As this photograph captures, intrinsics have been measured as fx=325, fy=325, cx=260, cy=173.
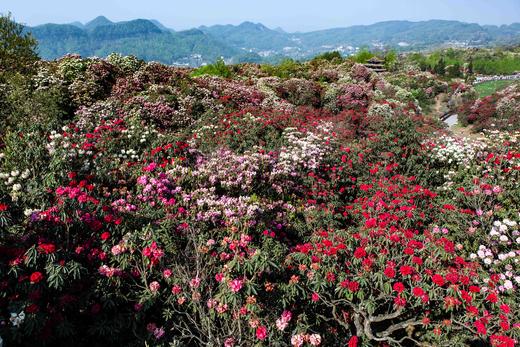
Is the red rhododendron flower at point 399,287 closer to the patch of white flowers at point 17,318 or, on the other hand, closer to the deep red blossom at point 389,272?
the deep red blossom at point 389,272

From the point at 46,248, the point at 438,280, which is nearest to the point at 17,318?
the point at 46,248

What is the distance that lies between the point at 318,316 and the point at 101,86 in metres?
15.0

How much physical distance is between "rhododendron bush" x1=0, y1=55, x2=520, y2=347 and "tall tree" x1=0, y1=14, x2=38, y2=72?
4854 millimetres

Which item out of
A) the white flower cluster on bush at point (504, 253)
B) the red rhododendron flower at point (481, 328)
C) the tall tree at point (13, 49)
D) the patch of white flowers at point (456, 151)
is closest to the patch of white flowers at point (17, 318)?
the red rhododendron flower at point (481, 328)

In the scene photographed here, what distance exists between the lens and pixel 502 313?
4.80m

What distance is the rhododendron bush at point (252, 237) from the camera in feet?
14.1

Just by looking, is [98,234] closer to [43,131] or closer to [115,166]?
[115,166]

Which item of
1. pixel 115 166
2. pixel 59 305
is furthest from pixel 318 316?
pixel 115 166

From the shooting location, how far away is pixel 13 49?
1752 cm

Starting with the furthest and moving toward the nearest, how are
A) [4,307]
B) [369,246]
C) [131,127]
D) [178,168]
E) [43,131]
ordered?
1. [131,127]
2. [43,131]
3. [178,168]
4. [369,246]
5. [4,307]

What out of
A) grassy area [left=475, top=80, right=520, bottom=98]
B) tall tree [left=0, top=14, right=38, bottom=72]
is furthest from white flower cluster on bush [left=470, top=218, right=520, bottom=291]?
grassy area [left=475, top=80, right=520, bottom=98]

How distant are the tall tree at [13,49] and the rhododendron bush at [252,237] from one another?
485 cm

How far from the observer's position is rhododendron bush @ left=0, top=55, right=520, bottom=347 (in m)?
4.30

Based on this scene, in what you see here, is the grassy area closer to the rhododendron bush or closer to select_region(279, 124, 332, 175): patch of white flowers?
the rhododendron bush
